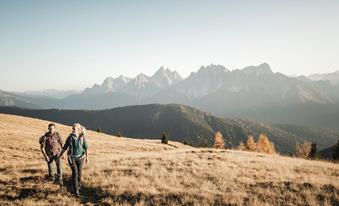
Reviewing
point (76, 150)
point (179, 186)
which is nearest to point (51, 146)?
point (76, 150)

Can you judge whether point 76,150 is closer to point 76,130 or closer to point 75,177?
point 76,130

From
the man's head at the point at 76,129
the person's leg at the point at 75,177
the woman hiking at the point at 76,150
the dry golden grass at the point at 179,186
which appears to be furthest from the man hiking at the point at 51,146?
the man's head at the point at 76,129

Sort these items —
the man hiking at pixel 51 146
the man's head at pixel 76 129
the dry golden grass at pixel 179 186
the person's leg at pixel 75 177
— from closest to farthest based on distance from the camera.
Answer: the dry golden grass at pixel 179 186, the person's leg at pixel 75 177, the man's head at pixel 76 129, the man hiking at pixel 51 146

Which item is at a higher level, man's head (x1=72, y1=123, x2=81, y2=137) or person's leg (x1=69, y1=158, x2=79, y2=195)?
man's head (x1=72, y1=123, x2=81, y2=137)

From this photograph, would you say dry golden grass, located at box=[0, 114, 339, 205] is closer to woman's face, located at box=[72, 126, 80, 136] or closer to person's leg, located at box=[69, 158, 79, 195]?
person's leg, located at box=[69, 158, 79, 195]

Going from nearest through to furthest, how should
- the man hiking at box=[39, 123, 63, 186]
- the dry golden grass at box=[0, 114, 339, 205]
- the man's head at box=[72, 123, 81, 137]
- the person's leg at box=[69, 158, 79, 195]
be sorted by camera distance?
the dry golden grass at box=[0, 114, 339, 205]
the person's leg at box=[69, 158, 79, 195]
the man's head at box=[72, 123, 81, 137]
the man hiking at box=[39, 123, 63, 186]

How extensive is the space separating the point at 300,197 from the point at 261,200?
167 centimetres

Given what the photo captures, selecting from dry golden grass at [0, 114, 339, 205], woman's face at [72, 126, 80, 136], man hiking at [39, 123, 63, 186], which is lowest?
dry golden grass at [0, 114, 339, 205]

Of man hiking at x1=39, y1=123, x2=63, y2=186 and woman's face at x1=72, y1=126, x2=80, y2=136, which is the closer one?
woman's face at x1=72, y1=126, x2=80, y2=136

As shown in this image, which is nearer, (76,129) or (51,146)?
(76,129)

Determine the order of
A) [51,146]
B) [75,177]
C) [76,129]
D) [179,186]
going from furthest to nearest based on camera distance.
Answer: [51,146] < [179,186] < [76,129] < [75,177]

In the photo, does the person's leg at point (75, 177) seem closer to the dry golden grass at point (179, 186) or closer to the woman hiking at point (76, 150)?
the woman hiking at point (76, 150)

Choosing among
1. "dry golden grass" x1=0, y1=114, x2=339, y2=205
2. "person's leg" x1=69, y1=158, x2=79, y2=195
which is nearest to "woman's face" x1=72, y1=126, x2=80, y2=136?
"person's leg" x1=69, y1=158, x2=79, y2=195

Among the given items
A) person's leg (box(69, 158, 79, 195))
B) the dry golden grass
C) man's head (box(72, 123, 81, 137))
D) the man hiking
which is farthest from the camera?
the man hiking
